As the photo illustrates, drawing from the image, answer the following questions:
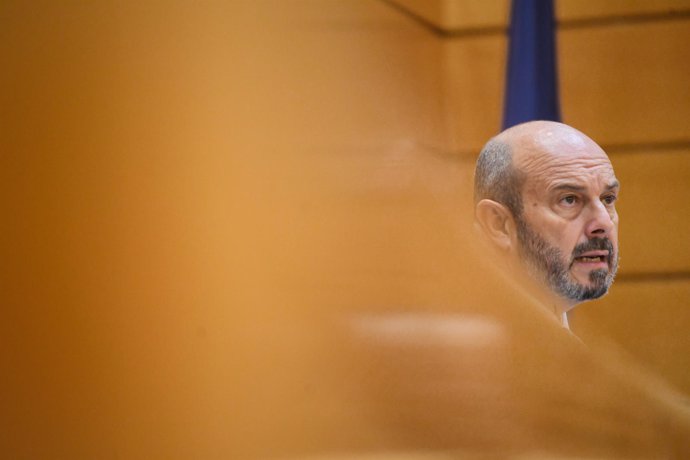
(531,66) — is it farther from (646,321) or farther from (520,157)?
(646,321)

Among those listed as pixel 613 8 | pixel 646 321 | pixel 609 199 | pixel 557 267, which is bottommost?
pixel 646 321

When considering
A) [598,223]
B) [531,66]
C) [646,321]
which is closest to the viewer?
[598,223]

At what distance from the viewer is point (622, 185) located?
5.34 ft

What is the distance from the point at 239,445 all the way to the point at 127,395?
13cm

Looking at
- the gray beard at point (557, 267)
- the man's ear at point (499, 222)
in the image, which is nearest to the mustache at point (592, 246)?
the gray beard at point (557, 267)

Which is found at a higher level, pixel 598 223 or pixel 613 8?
pixel 613 8

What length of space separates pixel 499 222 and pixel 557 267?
12cm

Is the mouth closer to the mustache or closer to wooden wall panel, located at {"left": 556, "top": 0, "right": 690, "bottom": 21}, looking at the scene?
the mustache

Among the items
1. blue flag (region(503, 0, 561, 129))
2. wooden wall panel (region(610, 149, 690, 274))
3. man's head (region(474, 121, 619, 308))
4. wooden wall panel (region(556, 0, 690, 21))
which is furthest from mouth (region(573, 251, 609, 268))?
wooden wall panel (region(556, 0, 690, 21))

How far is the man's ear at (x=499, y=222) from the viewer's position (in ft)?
4.82

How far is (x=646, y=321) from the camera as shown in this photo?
160 cm

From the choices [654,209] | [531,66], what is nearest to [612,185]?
[654,209]

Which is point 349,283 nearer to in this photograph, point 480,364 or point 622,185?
point 480,364

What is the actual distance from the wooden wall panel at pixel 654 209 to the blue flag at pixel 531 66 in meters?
0.18
